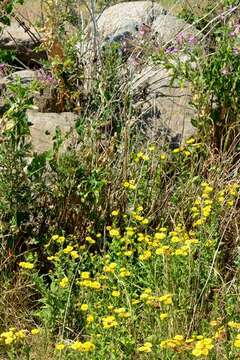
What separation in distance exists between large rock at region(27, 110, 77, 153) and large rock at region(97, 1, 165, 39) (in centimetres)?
116

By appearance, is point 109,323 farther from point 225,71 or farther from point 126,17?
point 126,17

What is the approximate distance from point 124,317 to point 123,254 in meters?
0.67

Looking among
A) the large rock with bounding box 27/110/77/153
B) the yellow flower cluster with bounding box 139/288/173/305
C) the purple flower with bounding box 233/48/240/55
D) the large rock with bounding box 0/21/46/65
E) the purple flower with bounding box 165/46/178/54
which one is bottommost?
the yellow flower cluster with bounding box 139/288/173/305

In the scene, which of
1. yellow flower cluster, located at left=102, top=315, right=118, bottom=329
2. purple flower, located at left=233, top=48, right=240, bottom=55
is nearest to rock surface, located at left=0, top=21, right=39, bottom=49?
purple flower, located at left=233, top=48, right=240, bottom=55

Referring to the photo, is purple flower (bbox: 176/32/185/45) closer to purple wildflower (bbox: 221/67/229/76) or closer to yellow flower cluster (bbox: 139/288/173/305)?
purple wildflower (bbox: 221/67/229/76)

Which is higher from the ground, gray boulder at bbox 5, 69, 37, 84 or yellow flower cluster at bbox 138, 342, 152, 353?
gray boulder at bbox 5, 69, 37, 84

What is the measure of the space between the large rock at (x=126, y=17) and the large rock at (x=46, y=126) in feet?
3.82

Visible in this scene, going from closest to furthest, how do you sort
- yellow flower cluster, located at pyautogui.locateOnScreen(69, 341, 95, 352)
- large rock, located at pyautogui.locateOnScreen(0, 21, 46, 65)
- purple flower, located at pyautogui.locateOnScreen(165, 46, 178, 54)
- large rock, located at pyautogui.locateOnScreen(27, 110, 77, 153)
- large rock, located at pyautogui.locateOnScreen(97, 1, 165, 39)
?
yellow flower cluster, located at pyautogui.locateOnScreen(69, 341, 95, 352) → large rock, located at pyautogui.locateOnScreen(27, 110, 77, 153) → purple flower, located at pyautogui.locateOnScreen(165, 46, 178, 54) → large rock, located at pyautogui.locateOnScreen(97, 1, 165, 39) → large rock, located at pyautogui.locateOnScreen(0, 21, 46, 65)

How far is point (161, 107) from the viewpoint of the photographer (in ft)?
19.5

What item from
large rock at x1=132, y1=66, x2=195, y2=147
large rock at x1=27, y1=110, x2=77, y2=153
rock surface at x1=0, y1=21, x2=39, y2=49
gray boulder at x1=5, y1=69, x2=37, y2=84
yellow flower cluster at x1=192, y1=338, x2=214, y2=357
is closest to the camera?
yellow flower cluster at x1=192, y1=338, x2=214, y2=357

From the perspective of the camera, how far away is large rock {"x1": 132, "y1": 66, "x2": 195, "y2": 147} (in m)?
5.65

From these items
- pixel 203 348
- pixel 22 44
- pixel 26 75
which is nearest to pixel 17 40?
pixel 22 44

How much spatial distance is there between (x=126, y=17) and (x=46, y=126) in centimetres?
256

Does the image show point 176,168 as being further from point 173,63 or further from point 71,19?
point 71,19
